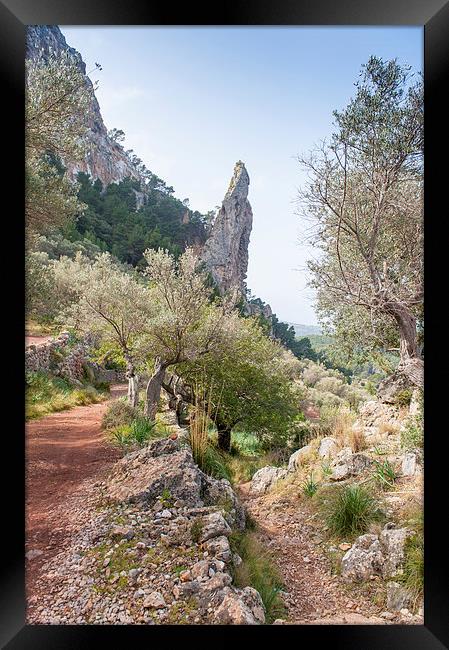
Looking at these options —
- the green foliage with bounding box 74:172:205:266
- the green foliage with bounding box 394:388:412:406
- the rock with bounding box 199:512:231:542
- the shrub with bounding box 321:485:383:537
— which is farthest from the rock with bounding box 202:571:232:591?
the green foliage with bounding box 74:172:205:266

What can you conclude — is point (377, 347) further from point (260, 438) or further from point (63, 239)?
point (63, 239)

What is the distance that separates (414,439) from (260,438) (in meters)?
1.06

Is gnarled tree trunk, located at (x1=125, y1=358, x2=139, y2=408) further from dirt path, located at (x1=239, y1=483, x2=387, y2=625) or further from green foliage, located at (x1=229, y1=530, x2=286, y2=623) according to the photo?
green foliage, located at (x1=229, y1=530, x2=286, y2=623)

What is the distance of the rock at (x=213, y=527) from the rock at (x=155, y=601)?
33 cm

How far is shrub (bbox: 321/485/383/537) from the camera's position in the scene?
7.17 ft

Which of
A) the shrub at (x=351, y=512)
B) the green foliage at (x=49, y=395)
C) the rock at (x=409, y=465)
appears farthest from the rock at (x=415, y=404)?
the green foliage at (x=49, y=395)

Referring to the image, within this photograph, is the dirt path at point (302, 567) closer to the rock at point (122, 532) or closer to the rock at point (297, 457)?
the rock at point (297, 457)

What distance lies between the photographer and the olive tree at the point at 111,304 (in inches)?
95.2

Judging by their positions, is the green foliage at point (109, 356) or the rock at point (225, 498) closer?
the rock at point (225, 498)

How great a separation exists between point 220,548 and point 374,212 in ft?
7.62

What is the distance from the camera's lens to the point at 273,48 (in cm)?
242
